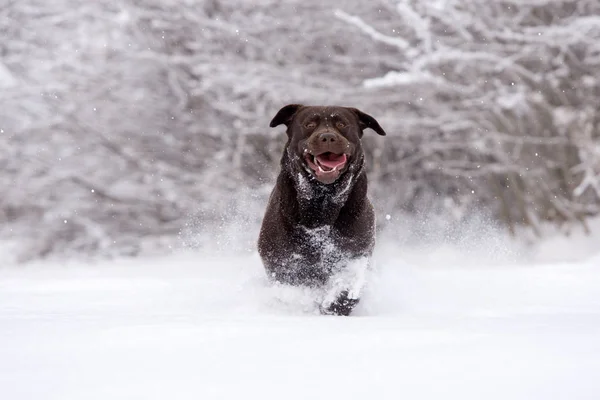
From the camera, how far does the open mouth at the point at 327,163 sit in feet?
13.5

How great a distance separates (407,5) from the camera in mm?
8500

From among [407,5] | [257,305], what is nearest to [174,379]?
[257,305]

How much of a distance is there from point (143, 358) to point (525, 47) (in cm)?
769

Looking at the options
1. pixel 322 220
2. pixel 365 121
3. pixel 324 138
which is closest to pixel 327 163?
pixel 324 138

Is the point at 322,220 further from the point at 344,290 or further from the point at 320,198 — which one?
the point at 344,290

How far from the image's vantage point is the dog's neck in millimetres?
4297

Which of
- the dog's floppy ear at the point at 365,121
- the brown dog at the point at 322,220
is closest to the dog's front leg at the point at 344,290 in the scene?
the brown dog at the point at 322,220

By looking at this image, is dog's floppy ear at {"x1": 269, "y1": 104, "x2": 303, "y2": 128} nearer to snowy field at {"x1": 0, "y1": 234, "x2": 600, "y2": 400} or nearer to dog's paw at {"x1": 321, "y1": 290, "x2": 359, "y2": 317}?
snowy field at {"x1": 0, "y1": 234, "x2": 600, "y2": 400}

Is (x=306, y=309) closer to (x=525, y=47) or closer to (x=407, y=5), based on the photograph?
(x=407, y=5)

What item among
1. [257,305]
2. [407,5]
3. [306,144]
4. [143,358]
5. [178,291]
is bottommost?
[178,291]

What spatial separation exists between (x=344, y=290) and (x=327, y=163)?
0.70 metres

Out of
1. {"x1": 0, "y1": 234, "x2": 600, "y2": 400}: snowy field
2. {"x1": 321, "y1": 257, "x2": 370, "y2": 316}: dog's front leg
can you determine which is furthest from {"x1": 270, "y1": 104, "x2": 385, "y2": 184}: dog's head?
{"x1": 0, "y1": 234, "x2": 600, "y2": 400}: snowy field

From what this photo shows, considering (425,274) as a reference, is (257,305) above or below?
above

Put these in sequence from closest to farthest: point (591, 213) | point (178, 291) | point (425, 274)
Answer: point (178, 291) < point (425, 274) < point (591, 213)
